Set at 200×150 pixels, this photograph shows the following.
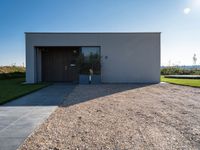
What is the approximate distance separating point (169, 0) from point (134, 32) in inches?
144

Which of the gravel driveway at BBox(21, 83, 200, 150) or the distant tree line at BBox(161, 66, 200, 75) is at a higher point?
the distant tree line at BBox(161, 66, 200, 75)

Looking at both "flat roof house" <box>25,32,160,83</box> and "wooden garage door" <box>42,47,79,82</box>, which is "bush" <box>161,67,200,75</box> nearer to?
"flat roof house" <box>25,32,160,83</box>

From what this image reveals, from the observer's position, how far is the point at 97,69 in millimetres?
12938

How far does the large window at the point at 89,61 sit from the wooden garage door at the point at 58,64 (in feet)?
7.27

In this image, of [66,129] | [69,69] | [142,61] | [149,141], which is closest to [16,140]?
[66,129]

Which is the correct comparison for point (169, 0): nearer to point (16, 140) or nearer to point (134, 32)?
point (134, 32)

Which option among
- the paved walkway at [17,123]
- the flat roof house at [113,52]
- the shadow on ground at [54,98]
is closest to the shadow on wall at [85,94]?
the shadow on ground at [54,98]

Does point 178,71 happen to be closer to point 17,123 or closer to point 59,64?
point 59,64

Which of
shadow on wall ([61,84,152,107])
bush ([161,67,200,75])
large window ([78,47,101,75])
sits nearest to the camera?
shadow on wall ([61,84,152,107])

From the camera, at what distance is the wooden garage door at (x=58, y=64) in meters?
15.0

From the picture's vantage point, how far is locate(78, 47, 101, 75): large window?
41.9 ft

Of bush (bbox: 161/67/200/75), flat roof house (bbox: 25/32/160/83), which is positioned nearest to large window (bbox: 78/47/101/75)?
flat roof house (bbox: 25/32/160/83)

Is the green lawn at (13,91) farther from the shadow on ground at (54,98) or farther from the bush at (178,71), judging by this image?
the bush at (178,71)

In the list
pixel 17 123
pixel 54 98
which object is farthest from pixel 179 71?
pixel 17 123
